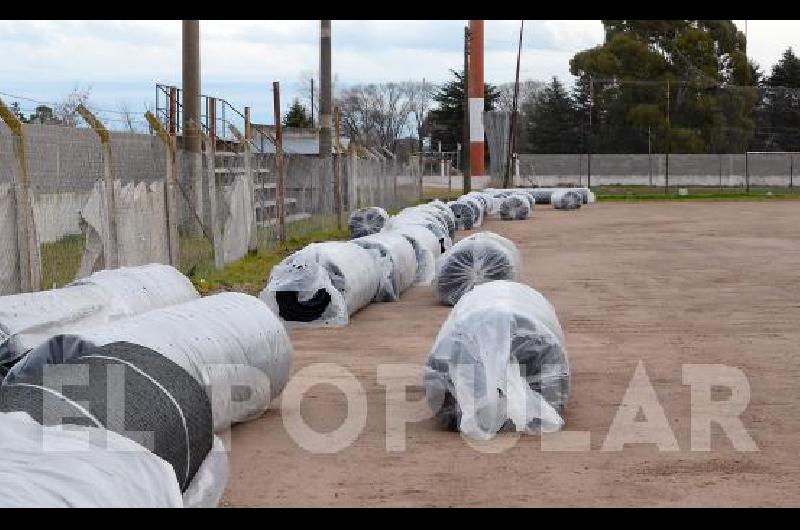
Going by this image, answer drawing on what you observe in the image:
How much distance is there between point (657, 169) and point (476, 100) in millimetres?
11342

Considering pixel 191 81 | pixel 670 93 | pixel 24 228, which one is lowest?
pixel 24 228

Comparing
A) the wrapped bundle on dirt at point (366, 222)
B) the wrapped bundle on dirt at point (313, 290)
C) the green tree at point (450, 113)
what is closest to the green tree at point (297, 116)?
the green tree at point (450, 113)

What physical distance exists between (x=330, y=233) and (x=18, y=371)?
2404cm

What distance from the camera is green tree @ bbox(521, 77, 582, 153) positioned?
7988cm

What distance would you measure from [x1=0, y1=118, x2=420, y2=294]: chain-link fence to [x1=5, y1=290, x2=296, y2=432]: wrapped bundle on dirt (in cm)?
322

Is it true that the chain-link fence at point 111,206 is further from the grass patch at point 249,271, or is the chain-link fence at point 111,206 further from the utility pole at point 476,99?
the utility pole at point 476,99

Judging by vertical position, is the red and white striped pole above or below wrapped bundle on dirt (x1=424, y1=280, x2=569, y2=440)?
above

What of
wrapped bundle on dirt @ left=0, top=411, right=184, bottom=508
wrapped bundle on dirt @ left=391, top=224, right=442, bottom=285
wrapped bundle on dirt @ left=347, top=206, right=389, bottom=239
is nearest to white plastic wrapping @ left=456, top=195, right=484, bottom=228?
wrapped bundle on dirt @ left=347, top=206, right=389, bottom=239

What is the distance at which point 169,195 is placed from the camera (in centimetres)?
1772

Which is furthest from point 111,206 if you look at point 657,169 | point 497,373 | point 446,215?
point 657,169

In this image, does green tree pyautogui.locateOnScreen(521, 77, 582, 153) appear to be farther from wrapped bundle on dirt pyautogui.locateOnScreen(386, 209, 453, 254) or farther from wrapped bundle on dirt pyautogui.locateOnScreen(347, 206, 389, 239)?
wrapped bundle on dirt pyautogui.locateOnScreen(386, 209, 453, 254)

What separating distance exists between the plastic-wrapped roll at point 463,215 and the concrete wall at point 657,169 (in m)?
33.4

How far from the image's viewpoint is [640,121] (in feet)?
244

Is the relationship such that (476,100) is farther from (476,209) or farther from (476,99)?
(476,209)
